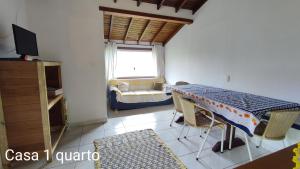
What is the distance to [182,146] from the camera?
2.22 m

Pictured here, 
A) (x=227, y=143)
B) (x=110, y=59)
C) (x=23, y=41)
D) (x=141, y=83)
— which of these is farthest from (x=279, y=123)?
(x=110, y=59)

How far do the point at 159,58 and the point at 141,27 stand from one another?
1.38 metres

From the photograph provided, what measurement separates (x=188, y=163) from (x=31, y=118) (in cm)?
193

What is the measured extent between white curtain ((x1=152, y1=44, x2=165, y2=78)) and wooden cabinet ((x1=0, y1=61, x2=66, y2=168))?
12.9ft

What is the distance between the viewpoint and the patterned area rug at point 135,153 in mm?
1809

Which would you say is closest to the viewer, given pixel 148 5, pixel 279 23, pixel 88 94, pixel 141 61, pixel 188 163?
pixel 188 163

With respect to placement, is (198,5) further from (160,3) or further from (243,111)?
(243,111)

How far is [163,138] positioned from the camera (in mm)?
2465

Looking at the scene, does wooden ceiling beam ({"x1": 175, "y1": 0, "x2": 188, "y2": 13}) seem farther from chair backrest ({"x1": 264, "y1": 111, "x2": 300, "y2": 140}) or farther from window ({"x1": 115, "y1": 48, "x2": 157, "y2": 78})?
chair backrest ({"x1": 264, "y1": 111, "x2": 300, "y2": 140})

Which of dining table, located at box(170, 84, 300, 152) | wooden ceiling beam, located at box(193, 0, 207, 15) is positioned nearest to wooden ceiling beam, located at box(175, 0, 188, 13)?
wooden ceiling beam, located at box(193, 0, 207, 15)

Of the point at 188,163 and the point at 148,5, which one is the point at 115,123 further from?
the point at 148,5

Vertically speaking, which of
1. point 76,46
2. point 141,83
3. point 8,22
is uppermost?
point 8,22

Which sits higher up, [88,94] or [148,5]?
[148,5]

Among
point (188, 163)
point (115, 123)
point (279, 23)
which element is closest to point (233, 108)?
point (188, 163)
